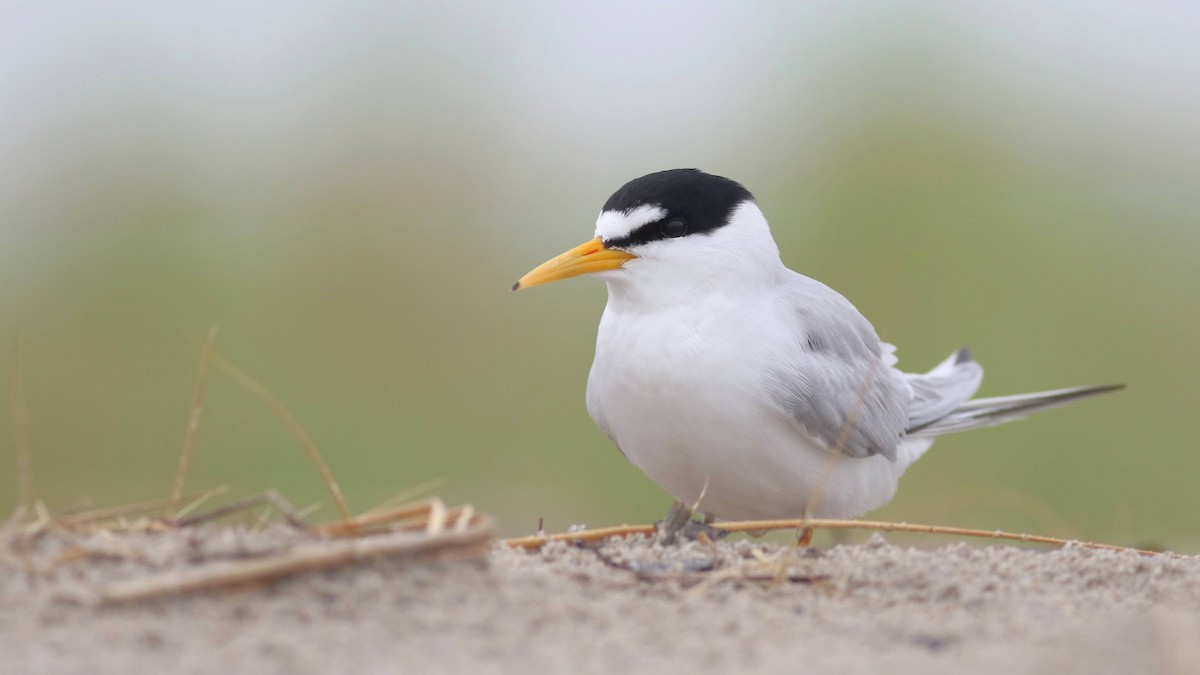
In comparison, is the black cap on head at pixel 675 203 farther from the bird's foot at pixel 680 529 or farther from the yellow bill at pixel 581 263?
the bird's foot at pixel 680 529

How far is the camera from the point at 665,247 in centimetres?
386

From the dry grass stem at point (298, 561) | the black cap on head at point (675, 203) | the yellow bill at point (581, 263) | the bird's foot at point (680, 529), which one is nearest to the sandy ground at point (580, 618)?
the dry grass stem at point (298, 561)

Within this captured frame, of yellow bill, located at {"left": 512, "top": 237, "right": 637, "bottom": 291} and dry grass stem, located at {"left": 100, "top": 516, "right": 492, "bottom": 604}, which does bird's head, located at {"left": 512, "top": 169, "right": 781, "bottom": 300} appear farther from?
dry grass stem, located at {"left": 100, "top": 516, "right": 492, "bottom": 604}

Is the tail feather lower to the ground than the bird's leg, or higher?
lower

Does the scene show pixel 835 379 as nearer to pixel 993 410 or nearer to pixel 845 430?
pixel 845 430

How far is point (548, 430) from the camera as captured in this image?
28.9 feet

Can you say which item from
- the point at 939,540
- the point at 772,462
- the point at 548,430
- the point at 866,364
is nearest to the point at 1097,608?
the point at 772,462

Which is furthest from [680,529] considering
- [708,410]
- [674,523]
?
[708,410]

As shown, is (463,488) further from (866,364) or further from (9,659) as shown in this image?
(9,659)

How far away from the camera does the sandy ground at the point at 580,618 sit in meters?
2.03

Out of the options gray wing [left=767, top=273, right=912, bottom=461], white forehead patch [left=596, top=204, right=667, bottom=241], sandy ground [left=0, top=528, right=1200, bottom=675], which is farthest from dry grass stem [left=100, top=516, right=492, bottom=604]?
white forehead patch [left=596, top=204, right=667, bottom=241]

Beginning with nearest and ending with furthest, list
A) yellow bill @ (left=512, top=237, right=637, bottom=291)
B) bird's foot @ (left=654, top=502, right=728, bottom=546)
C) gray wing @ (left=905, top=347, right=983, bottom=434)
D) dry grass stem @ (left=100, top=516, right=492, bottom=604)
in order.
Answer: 1. dry grass stem @ (left=100, top=516, right=492, bottom=604)
2. bird's foot @ (left=654, top=502, right=728, bottom=546)
3. yellow bill @ (left=512, top=237, right=637, bottom=291)
4. gray wing @ (left=905, top=347, right=983, bottom=434)

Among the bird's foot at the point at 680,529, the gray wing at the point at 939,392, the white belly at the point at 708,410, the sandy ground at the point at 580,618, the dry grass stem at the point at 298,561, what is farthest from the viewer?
the gray wing at the point at 939,392

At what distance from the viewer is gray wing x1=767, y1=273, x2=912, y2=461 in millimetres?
3711
